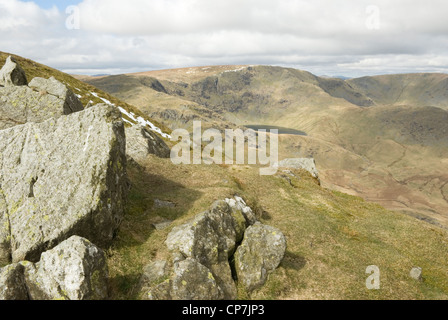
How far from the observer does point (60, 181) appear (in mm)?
19938

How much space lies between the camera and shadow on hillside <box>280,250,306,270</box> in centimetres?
2416

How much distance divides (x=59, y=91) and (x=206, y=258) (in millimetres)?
26711

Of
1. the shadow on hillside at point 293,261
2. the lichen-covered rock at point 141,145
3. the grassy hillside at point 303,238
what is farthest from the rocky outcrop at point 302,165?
the shadow on hillside at point 293,261

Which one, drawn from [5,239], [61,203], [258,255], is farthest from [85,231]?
[258,255]

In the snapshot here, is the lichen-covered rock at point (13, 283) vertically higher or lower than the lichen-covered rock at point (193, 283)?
higher

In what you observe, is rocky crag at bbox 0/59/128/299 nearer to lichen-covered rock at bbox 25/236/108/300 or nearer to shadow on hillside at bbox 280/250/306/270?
lichen-covered rock at bbox 25/236/108/300

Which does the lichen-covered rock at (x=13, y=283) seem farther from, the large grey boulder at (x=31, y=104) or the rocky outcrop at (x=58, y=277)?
the large grey boulder at (x=31, y=104)

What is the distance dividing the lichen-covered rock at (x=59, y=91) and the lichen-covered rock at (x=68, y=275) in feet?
Answer: 71.4

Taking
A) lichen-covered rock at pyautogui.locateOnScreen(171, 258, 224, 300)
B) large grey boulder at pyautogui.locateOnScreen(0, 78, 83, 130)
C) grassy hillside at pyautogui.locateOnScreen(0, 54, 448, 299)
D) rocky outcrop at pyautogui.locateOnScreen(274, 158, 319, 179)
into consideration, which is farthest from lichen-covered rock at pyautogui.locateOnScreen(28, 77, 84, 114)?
rocky outcrop at pyautogui.locateOnScreen(274, 158, 319, 179)

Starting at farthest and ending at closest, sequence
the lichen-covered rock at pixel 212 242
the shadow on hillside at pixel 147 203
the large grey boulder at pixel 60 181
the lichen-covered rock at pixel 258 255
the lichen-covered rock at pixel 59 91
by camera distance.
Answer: the lichen-covered rock at pixel 59 91, the shadow on hillside at pixel 147 203, the lichen-covered rock at pixel 258 255, the lichen-covered rock at pixel 212 242, the large grey boulder at pixel 60 181

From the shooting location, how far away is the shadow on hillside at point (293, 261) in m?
24.2

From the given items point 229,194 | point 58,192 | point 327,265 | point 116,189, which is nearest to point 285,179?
point 229,194

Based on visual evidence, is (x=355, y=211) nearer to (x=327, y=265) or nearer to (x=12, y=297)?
(x=327, y=265)

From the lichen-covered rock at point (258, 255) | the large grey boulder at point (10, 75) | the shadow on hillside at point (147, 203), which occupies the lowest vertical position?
the lichen-covered rock at point (258, 255)
